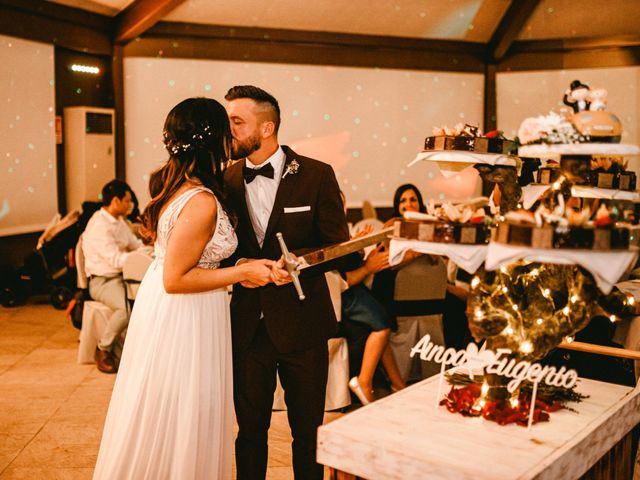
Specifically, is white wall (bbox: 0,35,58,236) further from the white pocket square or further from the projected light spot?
the white pocket square

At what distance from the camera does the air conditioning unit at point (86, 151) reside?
8.63 m

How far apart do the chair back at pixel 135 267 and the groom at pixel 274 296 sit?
2.67 meters

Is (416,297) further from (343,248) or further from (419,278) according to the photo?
(343,248)

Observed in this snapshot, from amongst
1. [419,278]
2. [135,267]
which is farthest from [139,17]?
→ [419,278]

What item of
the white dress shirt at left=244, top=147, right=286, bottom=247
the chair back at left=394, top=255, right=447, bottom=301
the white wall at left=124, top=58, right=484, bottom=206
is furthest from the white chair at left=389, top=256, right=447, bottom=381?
the white wall at left=124, top=58, right=484, bottom=206

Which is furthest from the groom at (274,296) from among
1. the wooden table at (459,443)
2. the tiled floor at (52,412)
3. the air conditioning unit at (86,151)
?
the air conditioning unit at (86,151)

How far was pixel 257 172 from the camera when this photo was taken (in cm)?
264

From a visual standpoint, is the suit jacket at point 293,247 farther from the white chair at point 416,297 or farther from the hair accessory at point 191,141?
the white chair at point 416,297

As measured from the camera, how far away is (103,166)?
893cm

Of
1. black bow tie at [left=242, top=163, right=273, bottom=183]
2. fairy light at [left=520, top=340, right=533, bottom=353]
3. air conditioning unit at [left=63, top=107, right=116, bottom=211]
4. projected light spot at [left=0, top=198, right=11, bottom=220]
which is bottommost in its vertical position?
fairy light at [left=520, top=340, right=533, bottom=353]

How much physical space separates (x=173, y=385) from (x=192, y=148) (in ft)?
2.61

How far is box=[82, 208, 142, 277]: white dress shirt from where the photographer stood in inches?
217

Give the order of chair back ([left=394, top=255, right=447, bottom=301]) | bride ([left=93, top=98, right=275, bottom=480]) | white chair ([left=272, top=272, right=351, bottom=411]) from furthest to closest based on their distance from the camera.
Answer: chair back ([left=394, top=255, right=447, bottom=301])
white chair ([left=272, top=272, right=351, bottom=411])
bride ([left=93, top=98, right=275, bottom=480])

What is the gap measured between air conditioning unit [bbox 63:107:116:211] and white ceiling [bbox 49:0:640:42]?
1283mm
